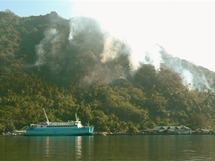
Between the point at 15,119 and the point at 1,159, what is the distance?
145818 mm

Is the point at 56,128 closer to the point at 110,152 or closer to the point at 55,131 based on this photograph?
the point at 55,131

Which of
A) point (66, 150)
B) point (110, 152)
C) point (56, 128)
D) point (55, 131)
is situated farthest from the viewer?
point (55, 131)

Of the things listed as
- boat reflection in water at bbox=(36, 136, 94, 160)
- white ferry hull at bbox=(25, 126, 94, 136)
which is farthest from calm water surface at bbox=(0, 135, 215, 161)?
white ferry hull at bbox=(25, 126, 94, 136)

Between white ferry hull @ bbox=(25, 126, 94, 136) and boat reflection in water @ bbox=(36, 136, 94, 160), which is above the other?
white ferry hull @ bbox=(25, 126, 94, 136)

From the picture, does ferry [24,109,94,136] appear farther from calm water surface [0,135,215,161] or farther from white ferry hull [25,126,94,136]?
calm water surface [0,135,215,161]

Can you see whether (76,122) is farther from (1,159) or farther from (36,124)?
(1,159)

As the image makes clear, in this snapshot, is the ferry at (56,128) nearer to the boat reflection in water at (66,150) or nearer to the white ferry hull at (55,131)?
the white ferry hull at (55,131)

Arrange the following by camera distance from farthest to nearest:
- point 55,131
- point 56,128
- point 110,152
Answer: point 55,131, point 56,128, point 110,152

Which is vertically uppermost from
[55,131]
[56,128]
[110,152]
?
[56,128]

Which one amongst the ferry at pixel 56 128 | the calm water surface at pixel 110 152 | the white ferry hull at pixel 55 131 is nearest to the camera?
the calm water surface at pixel 110 152

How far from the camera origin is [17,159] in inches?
2216

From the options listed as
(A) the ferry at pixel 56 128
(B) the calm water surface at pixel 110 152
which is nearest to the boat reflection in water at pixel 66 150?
(B) the calm water surface at pixel 110 152

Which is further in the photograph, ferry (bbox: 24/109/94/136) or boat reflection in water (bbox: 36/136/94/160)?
ferry (bbox: 24/109/94/136)

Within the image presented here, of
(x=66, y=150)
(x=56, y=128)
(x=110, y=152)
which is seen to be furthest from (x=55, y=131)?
(x=110, y=152)
